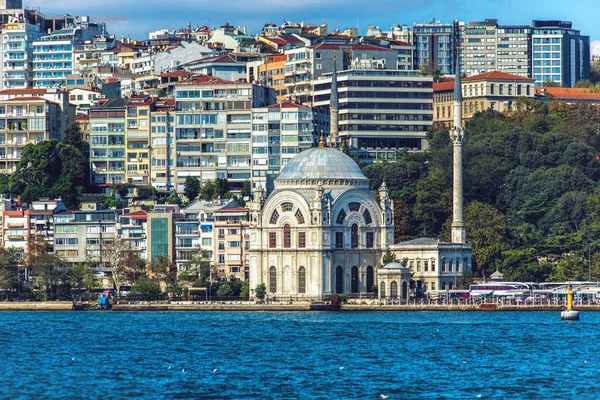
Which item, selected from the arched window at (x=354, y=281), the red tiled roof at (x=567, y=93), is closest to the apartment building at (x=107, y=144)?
the arched window at (x=354, y=281)

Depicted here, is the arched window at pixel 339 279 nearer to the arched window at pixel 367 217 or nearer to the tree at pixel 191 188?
the arched window at pixel 367 217

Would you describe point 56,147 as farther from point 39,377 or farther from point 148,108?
point 39,377

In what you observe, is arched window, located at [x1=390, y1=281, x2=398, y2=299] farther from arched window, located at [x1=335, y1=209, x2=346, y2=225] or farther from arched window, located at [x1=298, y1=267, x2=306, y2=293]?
arched window, located at [x1=335, y1=209, x2=346, y2=225]

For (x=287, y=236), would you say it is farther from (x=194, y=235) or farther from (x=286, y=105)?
(x=286, y=105)

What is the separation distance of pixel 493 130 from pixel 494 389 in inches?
3191

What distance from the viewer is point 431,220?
12194 centimetres

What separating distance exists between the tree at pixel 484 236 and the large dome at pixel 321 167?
829 cm

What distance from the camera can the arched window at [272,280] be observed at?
368 feet

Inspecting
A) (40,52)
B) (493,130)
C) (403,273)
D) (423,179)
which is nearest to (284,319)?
(403,273)

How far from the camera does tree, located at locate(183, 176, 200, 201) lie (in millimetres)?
135000

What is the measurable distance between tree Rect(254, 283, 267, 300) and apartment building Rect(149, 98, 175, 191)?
97.3 ft

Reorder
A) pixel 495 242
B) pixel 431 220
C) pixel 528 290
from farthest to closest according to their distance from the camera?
1. pixel 431 220
2. pixel 495 242
3. pixel 528 290

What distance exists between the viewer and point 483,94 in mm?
155500

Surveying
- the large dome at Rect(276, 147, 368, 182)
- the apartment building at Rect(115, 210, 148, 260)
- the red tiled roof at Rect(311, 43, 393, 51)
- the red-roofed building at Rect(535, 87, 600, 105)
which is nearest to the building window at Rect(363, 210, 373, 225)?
the large dome at Rect(276, 147, 368, 182)
